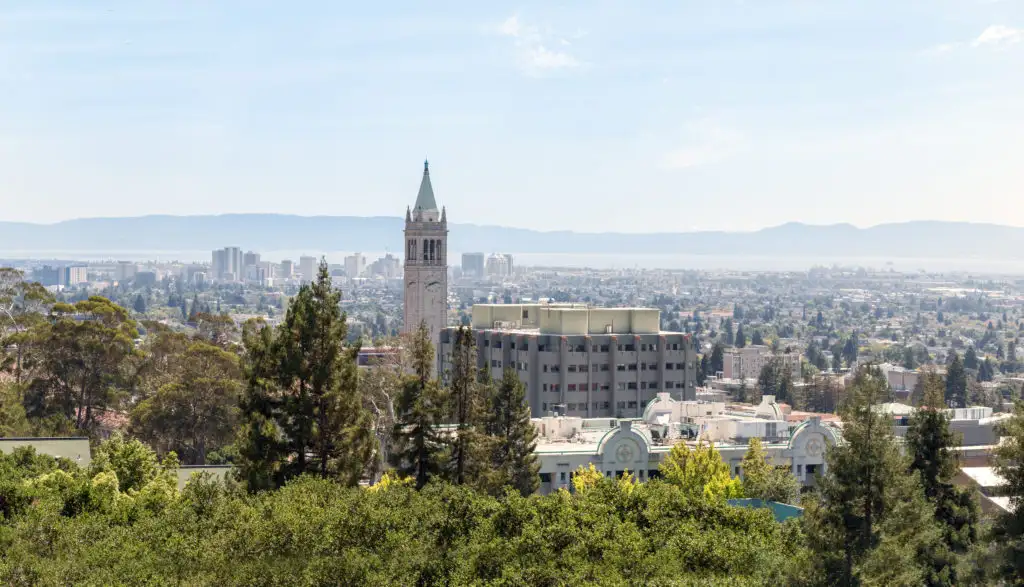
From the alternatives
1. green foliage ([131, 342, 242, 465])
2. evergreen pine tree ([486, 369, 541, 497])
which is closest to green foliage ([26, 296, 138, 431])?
green foliage ([131, 342, 242, 465])

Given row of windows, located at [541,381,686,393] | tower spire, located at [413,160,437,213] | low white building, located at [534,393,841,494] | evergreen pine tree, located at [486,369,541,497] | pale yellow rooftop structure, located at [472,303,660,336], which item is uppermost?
tower spire, located at [413,160,437,213]

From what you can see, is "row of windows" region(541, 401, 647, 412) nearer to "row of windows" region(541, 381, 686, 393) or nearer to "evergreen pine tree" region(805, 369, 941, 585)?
"row of windows" region(541, 381, 686, 393)

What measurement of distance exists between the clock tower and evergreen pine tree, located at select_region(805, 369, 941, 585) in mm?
72594

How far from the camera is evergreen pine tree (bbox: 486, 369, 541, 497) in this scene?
43.5 meters

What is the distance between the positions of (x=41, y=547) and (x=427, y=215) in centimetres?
7624

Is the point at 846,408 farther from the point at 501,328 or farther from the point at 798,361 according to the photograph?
the point at 798,361

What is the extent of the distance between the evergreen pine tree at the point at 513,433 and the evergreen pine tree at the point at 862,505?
19.7 meters

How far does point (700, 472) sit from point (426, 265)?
182ft

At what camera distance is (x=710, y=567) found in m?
24.8

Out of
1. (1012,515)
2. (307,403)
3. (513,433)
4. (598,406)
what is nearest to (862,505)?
(1012,515)

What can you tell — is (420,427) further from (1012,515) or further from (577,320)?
(577,320)

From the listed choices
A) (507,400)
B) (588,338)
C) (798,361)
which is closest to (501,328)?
(588,338)

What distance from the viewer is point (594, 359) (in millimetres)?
83312

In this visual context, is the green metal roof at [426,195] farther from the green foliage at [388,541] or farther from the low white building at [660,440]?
the green foliage at [388,541]
